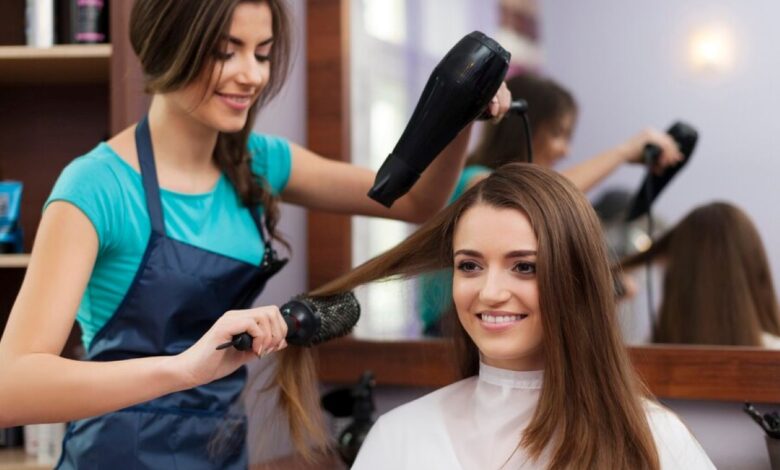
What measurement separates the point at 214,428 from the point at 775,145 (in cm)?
131

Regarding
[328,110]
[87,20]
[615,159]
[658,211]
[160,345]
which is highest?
[87,20]

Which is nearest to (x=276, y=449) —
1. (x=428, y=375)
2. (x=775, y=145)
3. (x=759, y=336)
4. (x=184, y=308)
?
(x=184, y=308)

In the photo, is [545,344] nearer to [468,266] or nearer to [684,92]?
[468,266]

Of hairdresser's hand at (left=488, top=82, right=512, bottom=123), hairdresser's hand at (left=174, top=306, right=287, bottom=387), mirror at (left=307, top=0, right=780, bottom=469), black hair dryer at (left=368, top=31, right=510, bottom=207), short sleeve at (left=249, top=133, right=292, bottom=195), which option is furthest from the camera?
mirror at (left=307, top=0, right=780, bottom=469)

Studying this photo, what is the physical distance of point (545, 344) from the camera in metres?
1.53

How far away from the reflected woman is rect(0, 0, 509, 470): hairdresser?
0.18 m

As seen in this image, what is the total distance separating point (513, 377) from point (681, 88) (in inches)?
39.8

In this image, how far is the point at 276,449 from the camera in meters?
1.90

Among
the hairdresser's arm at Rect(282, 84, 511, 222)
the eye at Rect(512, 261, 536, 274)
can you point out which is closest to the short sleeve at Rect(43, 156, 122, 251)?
the hairdresser's arm at Rect(282, 84, 511, 222)

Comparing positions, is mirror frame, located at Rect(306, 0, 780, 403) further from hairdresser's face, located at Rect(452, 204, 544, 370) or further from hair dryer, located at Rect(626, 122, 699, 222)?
hairdresser's face, located at Rect(452, 204, 544, 370)

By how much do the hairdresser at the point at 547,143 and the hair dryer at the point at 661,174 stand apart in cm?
1

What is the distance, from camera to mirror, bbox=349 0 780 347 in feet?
7.24

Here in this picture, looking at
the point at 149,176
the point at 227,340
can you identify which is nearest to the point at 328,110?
the point at 149,176

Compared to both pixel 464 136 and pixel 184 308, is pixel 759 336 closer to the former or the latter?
pixel 464 136
